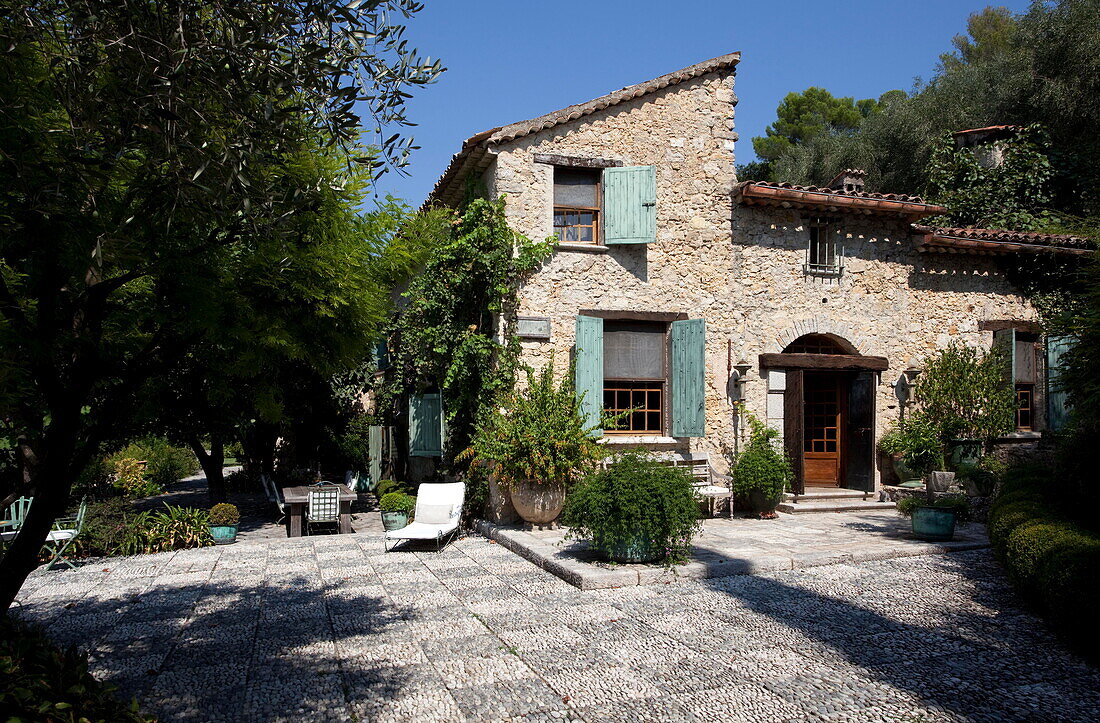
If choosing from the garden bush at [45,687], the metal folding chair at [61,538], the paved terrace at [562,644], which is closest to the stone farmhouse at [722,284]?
the paved terrace at [562,644]

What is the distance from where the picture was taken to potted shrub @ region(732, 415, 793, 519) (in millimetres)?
10219

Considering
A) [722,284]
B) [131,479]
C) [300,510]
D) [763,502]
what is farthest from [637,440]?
[131,479]

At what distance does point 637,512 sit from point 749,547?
2054mm

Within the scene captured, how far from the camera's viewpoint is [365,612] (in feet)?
19.2

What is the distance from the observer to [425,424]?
12.2m

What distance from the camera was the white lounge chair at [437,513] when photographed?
8742mm

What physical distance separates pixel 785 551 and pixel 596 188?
595 cm

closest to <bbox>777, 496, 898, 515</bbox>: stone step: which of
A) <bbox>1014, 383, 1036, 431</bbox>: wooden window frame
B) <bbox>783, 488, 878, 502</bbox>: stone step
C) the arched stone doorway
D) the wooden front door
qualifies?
<bbox>783, 488, 878, 502</bbox>: stone step

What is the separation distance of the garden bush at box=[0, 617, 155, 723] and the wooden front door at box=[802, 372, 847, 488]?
37.7 ft

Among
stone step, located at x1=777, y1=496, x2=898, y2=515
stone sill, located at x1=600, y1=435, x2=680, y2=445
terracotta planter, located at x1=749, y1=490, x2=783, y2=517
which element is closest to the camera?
stone sill, located at x1=600, y1=435, x2=680, y2=445

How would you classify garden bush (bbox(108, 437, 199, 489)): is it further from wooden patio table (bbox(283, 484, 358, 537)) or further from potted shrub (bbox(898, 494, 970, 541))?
potted shrub (bbox(898, 494, 970, 541))

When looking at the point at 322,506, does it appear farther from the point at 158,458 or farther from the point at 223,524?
the point at 158,458

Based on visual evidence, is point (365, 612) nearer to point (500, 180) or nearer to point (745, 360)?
point (500, 180)

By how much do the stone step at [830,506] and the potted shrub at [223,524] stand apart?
8.30 meters
